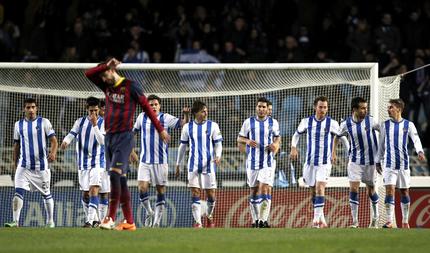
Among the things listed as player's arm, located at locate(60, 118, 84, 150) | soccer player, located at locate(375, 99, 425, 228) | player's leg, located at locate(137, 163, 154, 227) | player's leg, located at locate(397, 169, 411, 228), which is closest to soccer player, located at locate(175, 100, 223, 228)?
player's leg, located at locate(137, 163, 154, 227)

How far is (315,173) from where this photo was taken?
17.1m

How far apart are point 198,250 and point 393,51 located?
11782mm

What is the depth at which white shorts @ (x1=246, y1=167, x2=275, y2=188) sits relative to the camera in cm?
1738

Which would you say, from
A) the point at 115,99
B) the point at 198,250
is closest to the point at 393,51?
the point at 115,99

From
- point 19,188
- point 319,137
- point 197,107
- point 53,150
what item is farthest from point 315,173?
point 19,188

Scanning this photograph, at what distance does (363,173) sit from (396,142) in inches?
28.7

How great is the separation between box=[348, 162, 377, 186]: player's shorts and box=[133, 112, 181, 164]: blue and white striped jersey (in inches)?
115

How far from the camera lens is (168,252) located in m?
11.3

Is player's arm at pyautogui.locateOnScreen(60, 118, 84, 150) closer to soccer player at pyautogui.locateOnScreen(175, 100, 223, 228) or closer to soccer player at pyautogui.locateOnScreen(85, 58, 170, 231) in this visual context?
soccer player at pyautogui.locateOnScreen(175, 100, 223, 228)

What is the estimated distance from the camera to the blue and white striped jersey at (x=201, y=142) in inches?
688

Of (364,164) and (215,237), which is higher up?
(364,164)

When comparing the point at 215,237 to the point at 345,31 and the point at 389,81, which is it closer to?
the point at 389,81

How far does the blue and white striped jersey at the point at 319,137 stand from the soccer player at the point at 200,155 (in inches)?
55.0

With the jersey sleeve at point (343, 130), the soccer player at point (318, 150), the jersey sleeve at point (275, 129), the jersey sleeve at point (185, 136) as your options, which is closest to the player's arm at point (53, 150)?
the jersey sleeve at point (185, 136)
